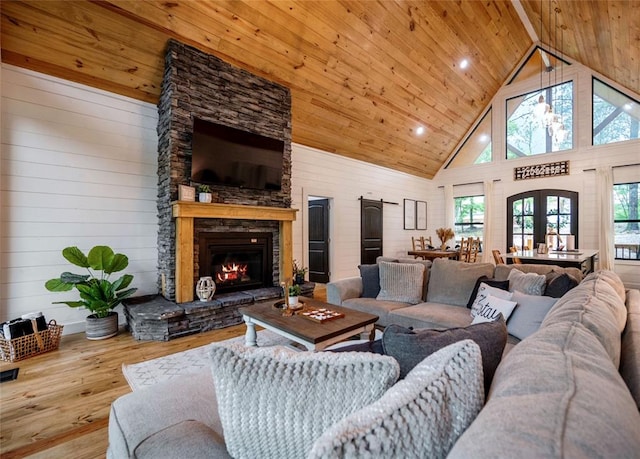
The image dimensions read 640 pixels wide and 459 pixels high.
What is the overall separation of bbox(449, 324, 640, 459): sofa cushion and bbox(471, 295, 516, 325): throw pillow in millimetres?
1712

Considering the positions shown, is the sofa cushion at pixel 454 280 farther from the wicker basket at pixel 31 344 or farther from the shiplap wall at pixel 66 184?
the wicker basket at pixel 31 344

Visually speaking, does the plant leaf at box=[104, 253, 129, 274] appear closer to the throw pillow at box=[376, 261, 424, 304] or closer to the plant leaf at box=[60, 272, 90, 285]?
the plant leaf at box=[60, 272, 90, 285]

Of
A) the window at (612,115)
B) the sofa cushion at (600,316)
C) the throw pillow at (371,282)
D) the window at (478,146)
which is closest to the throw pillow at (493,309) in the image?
the sofa cushion at (600,316)

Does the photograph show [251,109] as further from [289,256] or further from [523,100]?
[523,100]

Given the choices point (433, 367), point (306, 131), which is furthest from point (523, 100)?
point (433, 367)

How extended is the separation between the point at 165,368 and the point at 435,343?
2.62 metres

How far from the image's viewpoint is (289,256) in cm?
484

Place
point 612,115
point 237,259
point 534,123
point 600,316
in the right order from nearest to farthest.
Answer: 1. point 600,316
2. point 237,259
3. point 612,115
4. point 534,123

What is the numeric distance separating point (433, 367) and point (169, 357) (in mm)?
2963

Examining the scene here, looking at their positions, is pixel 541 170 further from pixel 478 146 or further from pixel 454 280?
A: pixel 454 280

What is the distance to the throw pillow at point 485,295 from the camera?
2.51 m

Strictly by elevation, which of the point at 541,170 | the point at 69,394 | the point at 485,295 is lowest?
the point at 69,394

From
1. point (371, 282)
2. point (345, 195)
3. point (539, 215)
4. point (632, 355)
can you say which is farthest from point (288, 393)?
point (539, 215)

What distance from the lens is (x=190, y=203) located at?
3719 millimetres
